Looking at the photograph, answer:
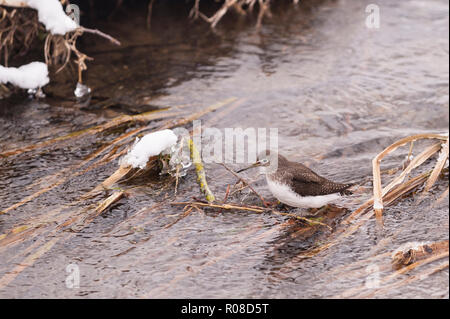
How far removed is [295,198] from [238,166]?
1.31 metres

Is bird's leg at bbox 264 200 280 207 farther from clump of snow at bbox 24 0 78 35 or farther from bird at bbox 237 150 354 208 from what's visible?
clump of snow at bbox 24 0 78 35

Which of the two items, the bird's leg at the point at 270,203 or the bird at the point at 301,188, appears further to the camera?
the bird's leg at the point at 270,203

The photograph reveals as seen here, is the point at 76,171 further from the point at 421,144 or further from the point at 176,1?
the point at 176,1

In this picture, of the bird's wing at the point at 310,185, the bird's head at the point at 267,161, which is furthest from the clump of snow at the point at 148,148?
the bird's wing at the point at 310,185

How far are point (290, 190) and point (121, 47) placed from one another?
17.0ft

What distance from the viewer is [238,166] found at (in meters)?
6.47

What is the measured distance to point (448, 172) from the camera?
6.10 metres

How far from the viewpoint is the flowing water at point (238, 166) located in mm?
4629

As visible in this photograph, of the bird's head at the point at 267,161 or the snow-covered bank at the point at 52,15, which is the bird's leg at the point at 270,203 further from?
the snow-covered bank at the point at 52,15

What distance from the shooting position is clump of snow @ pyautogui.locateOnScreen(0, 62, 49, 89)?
Result: 7767 mm

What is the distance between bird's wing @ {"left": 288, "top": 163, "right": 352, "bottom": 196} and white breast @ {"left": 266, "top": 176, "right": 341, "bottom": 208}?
0.04m

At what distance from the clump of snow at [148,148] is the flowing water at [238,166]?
0.24m

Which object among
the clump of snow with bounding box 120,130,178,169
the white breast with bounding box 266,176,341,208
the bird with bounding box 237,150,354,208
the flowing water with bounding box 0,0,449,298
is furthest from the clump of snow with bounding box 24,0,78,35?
the white breast with bounding box 266,176,341,208

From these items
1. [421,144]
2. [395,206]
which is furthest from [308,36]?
[395,206]
